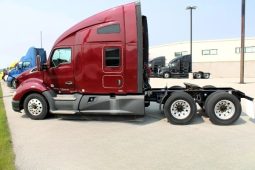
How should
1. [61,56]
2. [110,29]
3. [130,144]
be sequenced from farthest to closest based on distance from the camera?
[61,56]
[110,29]
[130,144]

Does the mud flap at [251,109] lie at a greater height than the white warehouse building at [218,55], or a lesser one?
lesser

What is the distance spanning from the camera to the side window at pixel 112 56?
10.6 m

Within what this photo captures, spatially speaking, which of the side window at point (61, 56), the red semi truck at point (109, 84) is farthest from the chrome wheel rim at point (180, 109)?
the side window at point (61, 56)

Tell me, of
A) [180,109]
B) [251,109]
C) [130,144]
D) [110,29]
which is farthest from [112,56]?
[251,109]

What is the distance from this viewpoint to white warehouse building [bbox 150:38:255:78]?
1847 inches

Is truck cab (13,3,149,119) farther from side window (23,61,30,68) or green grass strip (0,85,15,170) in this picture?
side window (23,61,30,68)

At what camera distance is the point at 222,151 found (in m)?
7.18

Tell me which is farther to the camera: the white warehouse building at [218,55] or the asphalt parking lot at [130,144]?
the white warehouse building at [218,55]

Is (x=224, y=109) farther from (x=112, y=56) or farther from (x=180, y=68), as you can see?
(x=180, y=68)

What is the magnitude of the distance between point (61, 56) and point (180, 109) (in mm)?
4267

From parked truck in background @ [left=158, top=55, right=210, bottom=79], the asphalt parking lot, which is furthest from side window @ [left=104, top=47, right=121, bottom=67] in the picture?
parked truck in background @ [left=158, top=55, right=210, bottom=79]

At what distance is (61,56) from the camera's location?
37.5 feet

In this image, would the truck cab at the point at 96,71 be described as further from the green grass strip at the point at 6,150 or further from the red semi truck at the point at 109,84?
the green grass strip at the point at 6,150

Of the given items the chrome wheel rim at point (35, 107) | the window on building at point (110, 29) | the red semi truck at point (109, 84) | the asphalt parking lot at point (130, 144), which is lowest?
the asphalt parking lot at point (130, 144)
